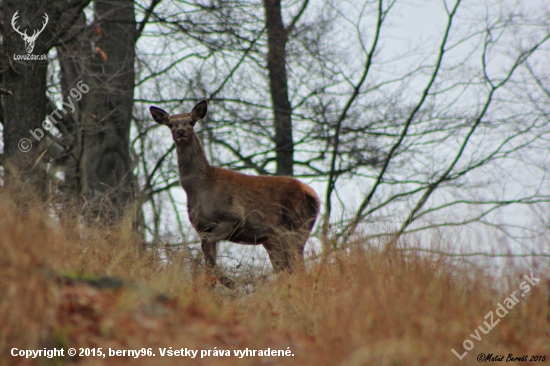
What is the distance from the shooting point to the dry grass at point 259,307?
4.80m

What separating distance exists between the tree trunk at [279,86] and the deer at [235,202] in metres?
6.43

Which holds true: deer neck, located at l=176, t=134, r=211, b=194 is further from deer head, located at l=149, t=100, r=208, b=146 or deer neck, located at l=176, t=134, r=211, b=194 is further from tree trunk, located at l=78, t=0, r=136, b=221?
tree trunk, located at l=78, t=0, r=136, b=221

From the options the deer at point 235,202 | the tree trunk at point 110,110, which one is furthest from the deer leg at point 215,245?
the tree trunk at point 110,110

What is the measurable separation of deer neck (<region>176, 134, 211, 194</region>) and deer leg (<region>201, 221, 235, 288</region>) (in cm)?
64

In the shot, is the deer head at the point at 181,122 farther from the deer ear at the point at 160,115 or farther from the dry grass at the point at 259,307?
the dry grass at the point at 259,307

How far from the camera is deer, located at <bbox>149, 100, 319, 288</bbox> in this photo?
31.6ft

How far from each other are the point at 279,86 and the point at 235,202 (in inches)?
342

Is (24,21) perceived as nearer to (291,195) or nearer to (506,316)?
(291,195)

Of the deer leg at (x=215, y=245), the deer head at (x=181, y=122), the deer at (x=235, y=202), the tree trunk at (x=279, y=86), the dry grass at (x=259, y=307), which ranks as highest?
the tree trunk at (x=279, y=86)

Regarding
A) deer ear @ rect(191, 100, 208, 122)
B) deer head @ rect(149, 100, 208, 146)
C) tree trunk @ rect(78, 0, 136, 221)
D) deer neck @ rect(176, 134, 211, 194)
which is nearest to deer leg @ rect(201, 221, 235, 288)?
deer neck @ rect(176, 134, 211, 194)

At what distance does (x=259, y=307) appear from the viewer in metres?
6.97

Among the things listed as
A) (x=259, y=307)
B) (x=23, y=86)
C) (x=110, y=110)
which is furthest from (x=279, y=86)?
(x=259, y=307)

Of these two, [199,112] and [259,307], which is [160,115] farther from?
[259,307]

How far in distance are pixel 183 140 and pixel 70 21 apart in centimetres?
426
